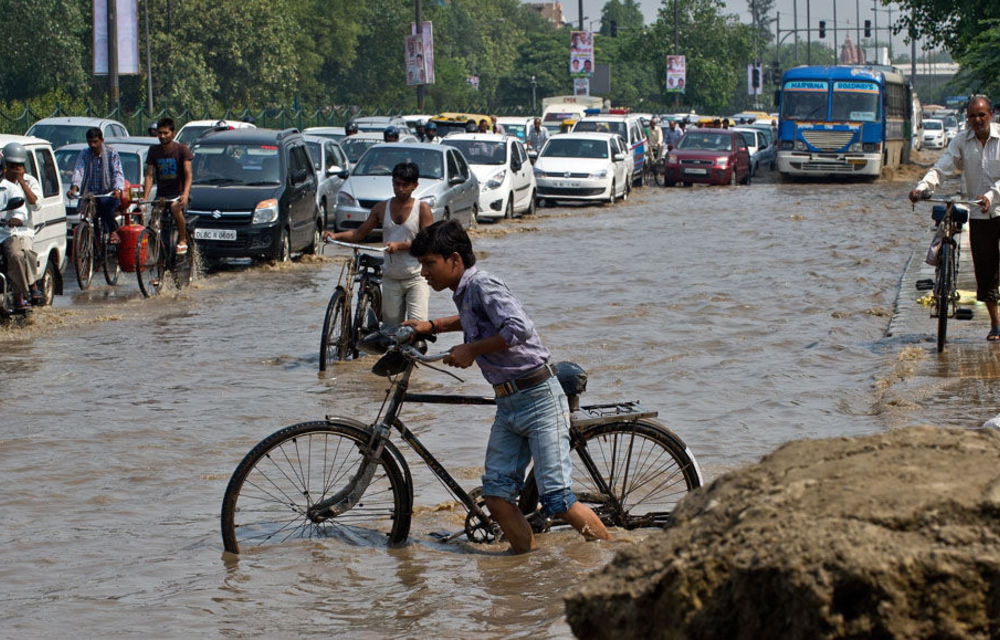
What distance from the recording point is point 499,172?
2633 cm

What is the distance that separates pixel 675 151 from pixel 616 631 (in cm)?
3645

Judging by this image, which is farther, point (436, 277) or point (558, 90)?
point (558, 90)

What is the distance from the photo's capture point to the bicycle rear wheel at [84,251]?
16.6 m

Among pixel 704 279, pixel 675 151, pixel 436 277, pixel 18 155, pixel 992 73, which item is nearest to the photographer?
pixel 436 277

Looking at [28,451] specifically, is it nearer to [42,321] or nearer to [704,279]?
[42,321]

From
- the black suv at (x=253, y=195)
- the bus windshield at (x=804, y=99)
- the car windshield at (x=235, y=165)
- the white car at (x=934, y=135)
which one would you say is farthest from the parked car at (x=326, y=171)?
the white car at (x=934, y=135)

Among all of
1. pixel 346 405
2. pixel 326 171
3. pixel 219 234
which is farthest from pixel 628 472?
pixel 326 171

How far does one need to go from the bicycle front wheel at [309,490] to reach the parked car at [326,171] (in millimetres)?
14950

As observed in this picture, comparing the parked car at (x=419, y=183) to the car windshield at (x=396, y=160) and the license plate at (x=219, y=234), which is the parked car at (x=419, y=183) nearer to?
the car windshield at (x=396, y=160)

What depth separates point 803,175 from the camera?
129 ft

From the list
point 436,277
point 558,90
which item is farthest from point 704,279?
point 558,90

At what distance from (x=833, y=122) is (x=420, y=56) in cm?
1824

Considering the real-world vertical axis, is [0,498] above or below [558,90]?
below

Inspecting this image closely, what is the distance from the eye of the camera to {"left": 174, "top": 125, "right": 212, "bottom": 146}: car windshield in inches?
1078
